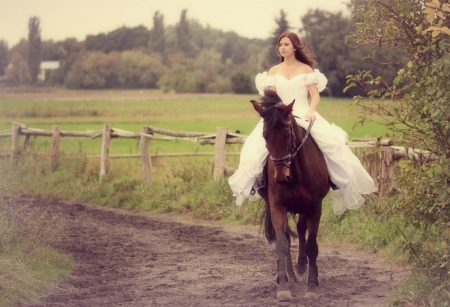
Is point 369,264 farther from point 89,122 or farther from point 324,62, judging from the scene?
point 324,62

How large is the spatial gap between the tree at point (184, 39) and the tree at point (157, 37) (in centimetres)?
687

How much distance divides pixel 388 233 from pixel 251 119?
31395 millimetres

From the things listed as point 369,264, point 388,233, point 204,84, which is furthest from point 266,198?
point 204,84

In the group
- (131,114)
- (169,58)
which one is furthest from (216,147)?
(169,58)

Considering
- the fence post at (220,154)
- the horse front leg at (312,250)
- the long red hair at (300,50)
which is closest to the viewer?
the horse front leg at (312,250)

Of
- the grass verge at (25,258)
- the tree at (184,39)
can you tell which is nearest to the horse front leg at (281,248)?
the grass verge at (25,258)

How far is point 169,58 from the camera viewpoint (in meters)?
55.6

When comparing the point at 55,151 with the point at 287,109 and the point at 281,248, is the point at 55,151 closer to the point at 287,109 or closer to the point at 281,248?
the point at 281,248

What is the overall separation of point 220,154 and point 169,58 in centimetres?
4453

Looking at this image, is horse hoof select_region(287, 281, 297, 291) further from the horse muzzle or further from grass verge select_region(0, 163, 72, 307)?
grass verge select_region(0, 163, 72, 307)

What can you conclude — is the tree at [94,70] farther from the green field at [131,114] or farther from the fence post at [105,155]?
the fence post at [105,155]

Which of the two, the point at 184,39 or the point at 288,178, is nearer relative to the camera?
the point at 288,178

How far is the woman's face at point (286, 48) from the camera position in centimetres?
671

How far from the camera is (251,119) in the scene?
3953 cm
